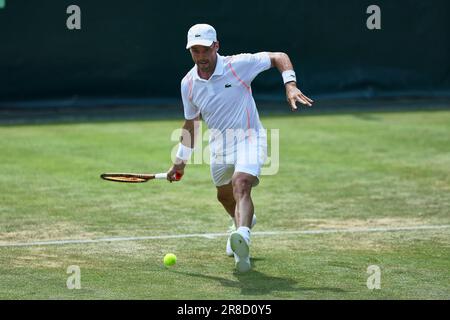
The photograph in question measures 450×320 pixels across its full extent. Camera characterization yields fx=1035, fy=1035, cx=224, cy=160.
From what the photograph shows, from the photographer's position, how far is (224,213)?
11086 mm

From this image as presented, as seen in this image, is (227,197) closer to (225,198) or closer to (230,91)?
(225,198)

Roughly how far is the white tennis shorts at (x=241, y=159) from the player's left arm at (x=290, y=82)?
0.65 metres

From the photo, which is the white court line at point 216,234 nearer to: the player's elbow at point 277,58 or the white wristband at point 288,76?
the player's elbow at point 277,58

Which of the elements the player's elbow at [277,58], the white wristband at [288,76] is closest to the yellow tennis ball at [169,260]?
the white wristband at [288,76]

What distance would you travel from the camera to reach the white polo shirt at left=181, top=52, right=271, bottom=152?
871cm

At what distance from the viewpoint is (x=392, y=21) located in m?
19.4

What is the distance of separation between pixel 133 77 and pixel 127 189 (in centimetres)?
688

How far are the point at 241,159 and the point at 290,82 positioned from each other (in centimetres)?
79

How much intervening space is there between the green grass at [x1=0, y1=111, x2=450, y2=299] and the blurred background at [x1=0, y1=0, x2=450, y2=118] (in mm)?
1528

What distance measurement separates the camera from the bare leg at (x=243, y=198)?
8.23 meters

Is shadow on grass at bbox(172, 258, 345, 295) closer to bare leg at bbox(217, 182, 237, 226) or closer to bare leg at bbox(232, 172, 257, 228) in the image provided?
bare leg at bbox(232, 172, 257, 228)

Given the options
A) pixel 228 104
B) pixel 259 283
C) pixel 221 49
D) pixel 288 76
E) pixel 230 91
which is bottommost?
pixel 259 283

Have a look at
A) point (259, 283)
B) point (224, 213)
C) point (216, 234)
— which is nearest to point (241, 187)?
point (259, 283)

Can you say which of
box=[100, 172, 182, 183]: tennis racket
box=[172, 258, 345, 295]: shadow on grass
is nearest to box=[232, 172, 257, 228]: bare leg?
box=[172, 258, 345, 295]: shadow on grass
